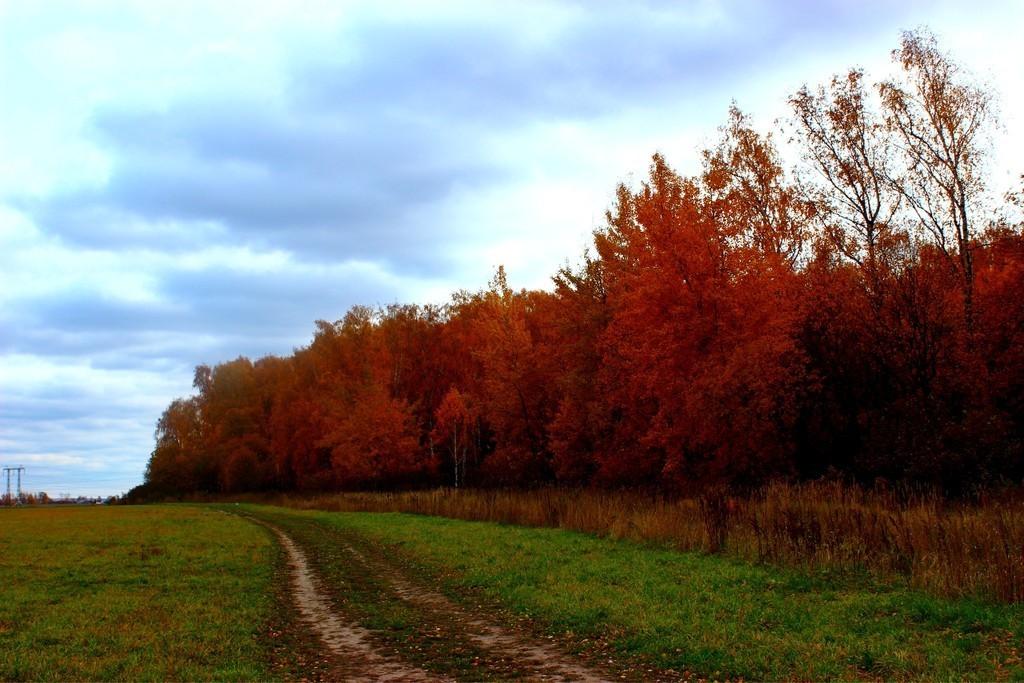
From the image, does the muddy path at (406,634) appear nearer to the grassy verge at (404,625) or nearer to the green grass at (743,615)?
the grassy verge at (404,625)

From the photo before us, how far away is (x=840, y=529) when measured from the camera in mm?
14305

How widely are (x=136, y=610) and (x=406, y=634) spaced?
5.68 m

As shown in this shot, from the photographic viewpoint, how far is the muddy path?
8.64 m

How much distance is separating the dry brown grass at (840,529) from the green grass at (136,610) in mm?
9266

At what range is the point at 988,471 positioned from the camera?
2072cm

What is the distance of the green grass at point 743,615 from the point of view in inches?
315

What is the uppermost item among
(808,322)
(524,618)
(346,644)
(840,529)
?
(808,322)

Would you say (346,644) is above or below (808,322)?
below

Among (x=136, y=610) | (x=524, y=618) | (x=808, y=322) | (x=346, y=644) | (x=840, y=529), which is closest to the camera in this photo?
(x=346, y=644)

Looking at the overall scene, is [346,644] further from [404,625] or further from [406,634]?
[404,625]

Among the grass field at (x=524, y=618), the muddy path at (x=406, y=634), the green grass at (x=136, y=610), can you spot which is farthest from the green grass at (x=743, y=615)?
the green grass at (x=136, y=610)

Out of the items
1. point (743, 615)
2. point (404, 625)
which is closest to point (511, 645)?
point (404, 625)

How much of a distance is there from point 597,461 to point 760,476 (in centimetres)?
1021

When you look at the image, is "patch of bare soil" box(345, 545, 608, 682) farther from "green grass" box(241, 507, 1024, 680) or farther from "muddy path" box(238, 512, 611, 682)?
"green grass" box(241, 507, 1024, 680)
